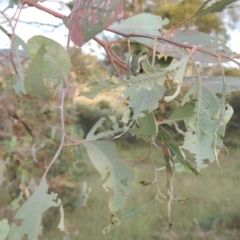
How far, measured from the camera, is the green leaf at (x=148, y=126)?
31cm

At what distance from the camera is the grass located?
9.03 feet

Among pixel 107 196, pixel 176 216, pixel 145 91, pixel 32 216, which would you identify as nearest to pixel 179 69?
pixel 145 91

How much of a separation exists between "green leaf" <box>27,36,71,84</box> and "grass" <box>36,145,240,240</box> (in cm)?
216

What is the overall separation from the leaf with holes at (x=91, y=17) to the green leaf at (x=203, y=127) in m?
0.08

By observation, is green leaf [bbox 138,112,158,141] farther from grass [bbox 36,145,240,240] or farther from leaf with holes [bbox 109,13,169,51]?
grass [bbox 36,145,240,240]

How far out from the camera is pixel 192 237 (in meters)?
2.66

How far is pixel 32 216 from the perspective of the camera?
1.17ft

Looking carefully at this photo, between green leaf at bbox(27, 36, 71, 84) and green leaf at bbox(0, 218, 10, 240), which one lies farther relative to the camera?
green leaf at bbox(0, 218, 10, 240)

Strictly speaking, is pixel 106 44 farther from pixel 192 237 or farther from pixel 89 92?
pixel 192 237

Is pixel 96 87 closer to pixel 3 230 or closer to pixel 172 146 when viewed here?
pixel 172 146

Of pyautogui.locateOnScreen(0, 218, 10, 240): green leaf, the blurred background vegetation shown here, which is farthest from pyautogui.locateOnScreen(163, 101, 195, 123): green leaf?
the blurred background vegetation

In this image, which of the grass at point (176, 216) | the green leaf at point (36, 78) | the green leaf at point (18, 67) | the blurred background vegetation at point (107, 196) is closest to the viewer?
the green leaf at point (36, 78)

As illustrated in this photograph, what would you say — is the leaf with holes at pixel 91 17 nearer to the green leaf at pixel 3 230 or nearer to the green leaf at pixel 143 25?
the green leaf at pixel 143 25

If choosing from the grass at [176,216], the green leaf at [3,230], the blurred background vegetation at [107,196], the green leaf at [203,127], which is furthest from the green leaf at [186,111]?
the grass at [176,216]
